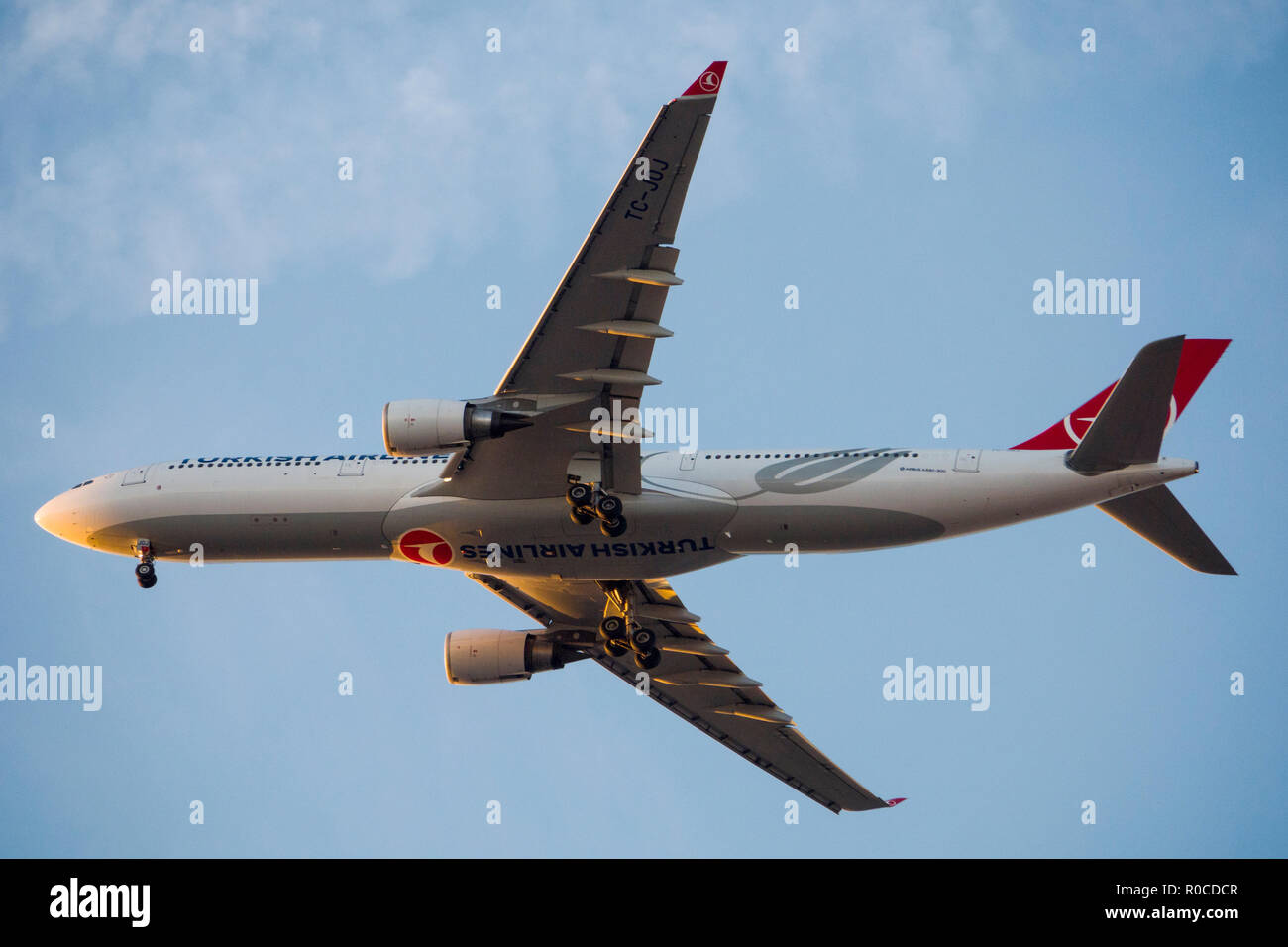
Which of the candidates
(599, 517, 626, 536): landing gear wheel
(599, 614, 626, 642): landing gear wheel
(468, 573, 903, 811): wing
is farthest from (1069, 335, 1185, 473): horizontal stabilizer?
(468, 573, 903, 811): wing

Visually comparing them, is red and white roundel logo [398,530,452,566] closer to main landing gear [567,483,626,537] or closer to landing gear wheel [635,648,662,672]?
main landing gear [567,483,626,537]

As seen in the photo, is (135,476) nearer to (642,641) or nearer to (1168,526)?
(642,641)

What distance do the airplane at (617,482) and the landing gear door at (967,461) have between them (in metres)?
0.05

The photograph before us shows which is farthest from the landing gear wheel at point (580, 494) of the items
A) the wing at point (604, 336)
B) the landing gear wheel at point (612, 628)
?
the landing gear wheel at point (612, 628)

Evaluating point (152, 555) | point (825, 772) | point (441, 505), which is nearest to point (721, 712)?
point (825, 772)

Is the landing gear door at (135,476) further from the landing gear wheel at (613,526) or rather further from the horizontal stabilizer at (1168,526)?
the horizontal stabilizer at (1168,526)

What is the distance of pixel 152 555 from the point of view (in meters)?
37.0

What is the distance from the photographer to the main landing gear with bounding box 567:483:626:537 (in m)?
33.6

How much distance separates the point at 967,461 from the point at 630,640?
29.5 feet

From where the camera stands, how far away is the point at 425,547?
35594 millimetres

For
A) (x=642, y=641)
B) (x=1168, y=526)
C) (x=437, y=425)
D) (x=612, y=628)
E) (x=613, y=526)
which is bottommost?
(x=642, y=641)

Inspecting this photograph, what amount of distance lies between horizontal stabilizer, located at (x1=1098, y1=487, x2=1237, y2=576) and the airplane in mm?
46

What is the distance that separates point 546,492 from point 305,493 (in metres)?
5.77

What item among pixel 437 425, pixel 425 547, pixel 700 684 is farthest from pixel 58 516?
pixel 700 684
